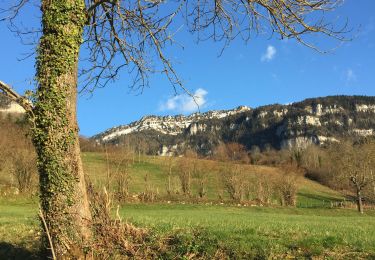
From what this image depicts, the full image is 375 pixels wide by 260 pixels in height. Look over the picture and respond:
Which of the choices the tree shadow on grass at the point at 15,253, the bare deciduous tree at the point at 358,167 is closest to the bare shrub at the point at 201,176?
the bare deciduous tree at the point at 358,167

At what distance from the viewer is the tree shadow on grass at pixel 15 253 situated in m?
7.98

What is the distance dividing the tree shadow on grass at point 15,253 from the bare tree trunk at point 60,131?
4.09 ft

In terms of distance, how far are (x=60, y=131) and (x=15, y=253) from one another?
2.86 meters

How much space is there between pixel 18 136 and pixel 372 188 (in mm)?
34805

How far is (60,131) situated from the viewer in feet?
23.0

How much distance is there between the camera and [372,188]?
4506 centimetres

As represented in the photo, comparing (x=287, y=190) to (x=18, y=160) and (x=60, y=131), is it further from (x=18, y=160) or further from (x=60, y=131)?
(x=60, y=131)

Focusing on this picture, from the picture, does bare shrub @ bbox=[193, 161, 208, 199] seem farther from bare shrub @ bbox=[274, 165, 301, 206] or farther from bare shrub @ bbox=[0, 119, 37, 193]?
bare shrub @ bbox=[0, 119, 37, 193]

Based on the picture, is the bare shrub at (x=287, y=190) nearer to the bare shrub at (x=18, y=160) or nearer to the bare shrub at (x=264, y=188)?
the bare shrub at (x=264, y=188)

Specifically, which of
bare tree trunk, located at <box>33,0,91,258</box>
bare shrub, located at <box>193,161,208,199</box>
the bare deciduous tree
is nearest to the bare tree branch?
bare tree trunk, located at <box>33,0,91,258</box>

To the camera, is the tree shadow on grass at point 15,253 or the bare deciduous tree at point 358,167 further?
the bare deciduous tree at point 358,167

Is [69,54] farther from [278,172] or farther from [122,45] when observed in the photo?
[278,172]

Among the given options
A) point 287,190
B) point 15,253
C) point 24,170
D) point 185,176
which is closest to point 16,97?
point 15,253

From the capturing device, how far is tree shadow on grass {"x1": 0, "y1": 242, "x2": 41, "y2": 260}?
314 inches
